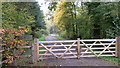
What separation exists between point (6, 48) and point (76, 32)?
1118 cm

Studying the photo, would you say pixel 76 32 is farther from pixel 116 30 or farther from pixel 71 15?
pixel 116 30

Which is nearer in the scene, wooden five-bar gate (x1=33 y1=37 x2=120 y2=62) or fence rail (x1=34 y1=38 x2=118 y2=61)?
wooden five-bar gate (x1=33 y1=37 x2=120 y2=62)

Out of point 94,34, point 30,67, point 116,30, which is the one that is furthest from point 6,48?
point 94,34

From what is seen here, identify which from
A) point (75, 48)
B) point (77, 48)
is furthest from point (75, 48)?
point (77, 48)

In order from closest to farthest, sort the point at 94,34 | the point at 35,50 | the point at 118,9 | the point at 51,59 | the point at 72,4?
the point at 35,50 < the point at 51,59 < the point at 118,9 < the point at 94,34 < the point at 72,4

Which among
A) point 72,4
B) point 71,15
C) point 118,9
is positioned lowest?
point 118,9

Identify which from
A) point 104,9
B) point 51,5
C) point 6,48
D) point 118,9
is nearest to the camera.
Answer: point 6,48

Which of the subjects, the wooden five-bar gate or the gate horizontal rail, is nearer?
the wooden five-bar gate

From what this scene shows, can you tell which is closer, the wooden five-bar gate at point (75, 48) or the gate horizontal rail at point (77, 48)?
the wooden five-bar gate at point (75, 48)

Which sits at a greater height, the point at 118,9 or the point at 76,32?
the point at 118,9

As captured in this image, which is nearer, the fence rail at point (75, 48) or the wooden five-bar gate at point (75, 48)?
the wooden five-bar gate at point (75, 48)

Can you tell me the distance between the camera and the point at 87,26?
11.1 meters

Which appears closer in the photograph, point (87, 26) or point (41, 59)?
point (41, 59)

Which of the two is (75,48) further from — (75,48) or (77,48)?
(77,48)
